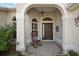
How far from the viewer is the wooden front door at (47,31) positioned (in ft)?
56.6

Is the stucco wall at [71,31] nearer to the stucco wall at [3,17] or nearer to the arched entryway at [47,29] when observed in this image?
the arched entryway at [47,29]

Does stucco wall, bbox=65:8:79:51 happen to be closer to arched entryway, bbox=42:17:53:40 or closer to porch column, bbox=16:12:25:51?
porch column, bbox=16:12:25:51

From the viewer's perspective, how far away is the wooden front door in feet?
56.6

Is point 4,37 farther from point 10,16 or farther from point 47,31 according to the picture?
point 47,31

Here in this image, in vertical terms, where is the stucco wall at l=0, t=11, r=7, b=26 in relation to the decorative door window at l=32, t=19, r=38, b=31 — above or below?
above

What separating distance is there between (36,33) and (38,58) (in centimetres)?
1403

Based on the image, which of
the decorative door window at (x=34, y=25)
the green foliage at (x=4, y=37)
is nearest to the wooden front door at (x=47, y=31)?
the decorative door window at (x=34, y=25)

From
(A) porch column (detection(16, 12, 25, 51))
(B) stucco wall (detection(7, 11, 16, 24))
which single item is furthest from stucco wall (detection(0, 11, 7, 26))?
(A) porch column (detection(16, 12, 25, 51))

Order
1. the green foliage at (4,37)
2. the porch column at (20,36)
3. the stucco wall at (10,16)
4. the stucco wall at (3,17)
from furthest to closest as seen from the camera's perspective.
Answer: the stucco wall at (10,16) → the stucco wall at (3,17) → the porch column at (20,36) → the green foliage at (4,37)

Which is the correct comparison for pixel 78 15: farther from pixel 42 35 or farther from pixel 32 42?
pixel 42 35

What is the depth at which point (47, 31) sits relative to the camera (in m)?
17.5

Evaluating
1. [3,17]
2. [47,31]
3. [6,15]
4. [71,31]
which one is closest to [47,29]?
[47,31]

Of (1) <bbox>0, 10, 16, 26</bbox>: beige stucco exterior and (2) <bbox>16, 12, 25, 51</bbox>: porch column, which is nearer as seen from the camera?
(2) <bbox>16, 12, 25, 51</bbox>: porch column

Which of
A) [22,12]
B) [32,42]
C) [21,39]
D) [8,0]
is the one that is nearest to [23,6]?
[22,12]
